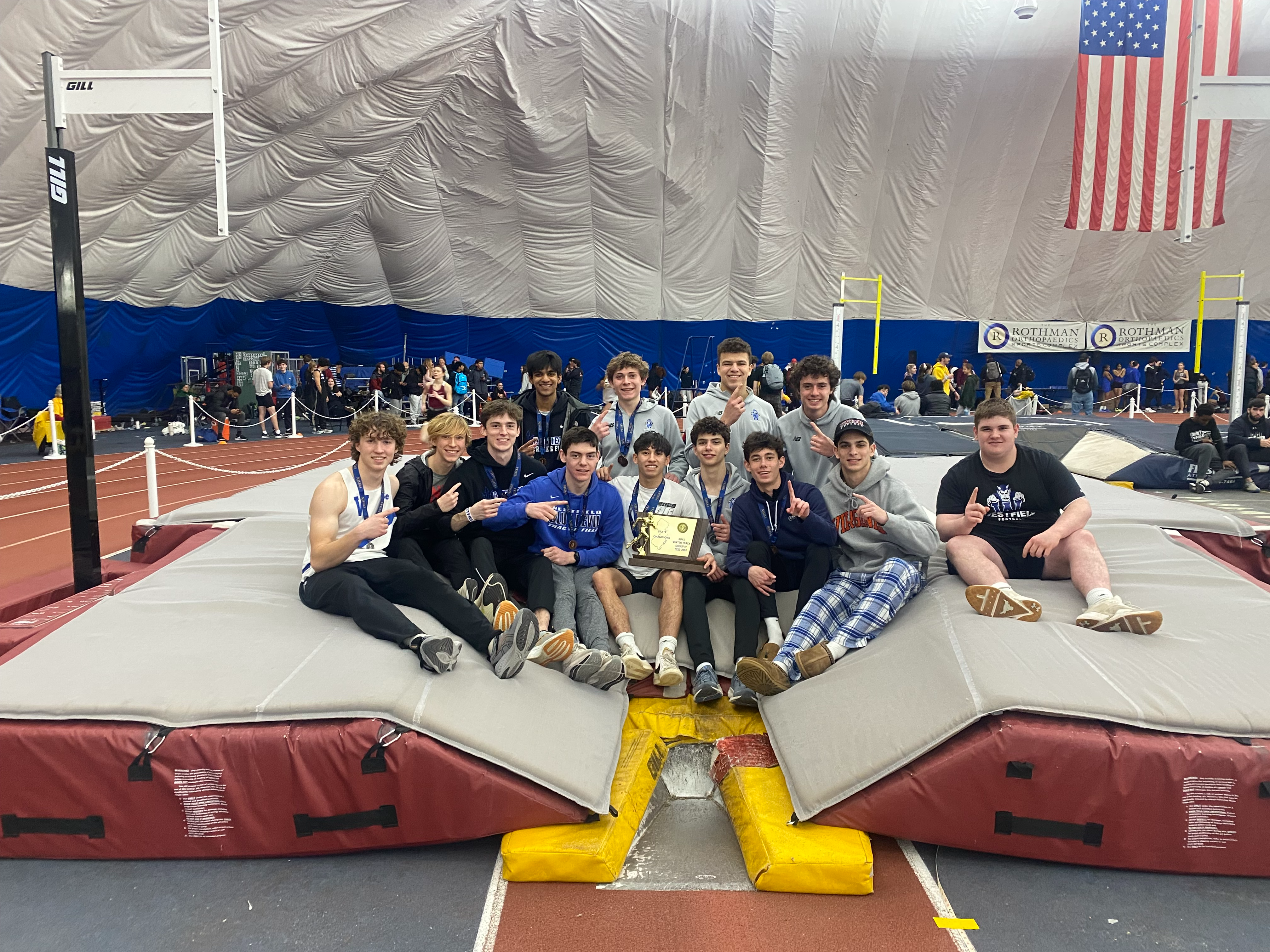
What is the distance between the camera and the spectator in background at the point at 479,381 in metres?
24.2

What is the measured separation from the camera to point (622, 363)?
5309 millimetres

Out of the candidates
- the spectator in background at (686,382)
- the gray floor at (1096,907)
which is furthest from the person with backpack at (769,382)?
the spectator in background at (686,382)

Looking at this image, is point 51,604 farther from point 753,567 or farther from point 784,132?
point 784,132

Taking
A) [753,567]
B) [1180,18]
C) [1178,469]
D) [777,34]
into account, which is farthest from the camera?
[777,34]

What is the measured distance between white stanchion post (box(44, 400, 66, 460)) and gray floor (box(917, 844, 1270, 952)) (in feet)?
46.9

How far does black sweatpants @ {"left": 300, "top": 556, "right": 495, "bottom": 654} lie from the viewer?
380 cm

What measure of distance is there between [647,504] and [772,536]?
2.34 feet

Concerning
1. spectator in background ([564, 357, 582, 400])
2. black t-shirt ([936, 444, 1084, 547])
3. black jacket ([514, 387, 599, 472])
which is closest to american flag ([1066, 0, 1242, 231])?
spectator in background ([564, 357, 582, 400])

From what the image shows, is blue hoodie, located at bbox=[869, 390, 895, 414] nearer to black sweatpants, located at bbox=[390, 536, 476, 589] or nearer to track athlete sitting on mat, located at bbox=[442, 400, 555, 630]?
track athlete sitting on mat, located at bbox=[442, 400, 555, 630]

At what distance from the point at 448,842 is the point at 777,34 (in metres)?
22.9

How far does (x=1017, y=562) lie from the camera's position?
4.46 m

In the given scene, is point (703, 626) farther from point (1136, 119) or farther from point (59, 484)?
point (1136, 119)

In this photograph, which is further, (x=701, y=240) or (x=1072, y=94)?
(x=701, y=240)

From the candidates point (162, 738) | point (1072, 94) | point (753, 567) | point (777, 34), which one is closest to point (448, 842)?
point (162, 738)
